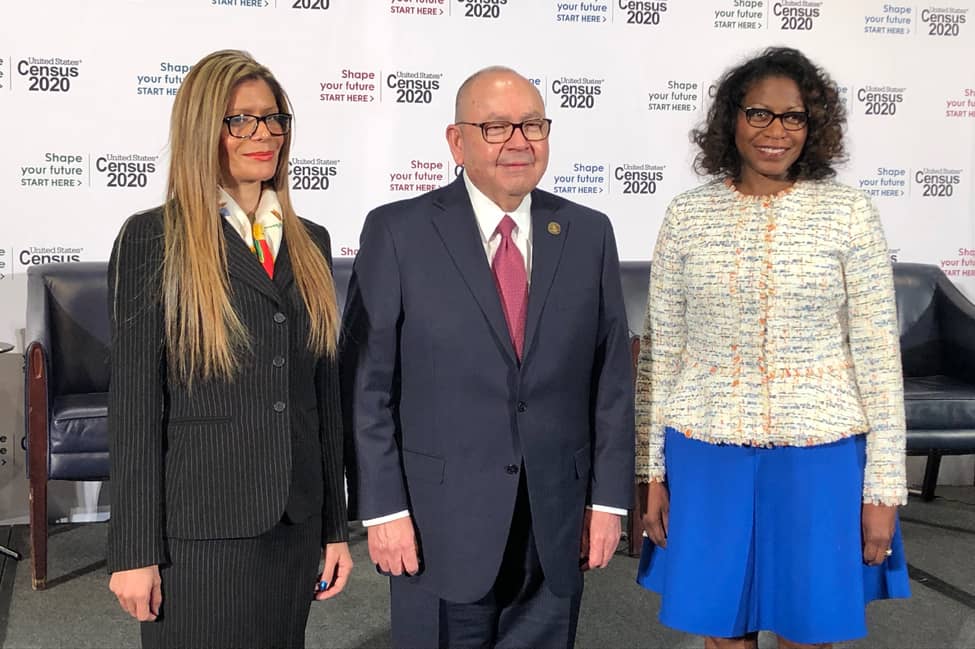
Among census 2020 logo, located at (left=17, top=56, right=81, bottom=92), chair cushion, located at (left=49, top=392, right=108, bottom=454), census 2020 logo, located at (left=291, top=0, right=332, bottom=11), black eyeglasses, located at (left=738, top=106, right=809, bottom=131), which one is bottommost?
chair cushion, located at (left=49, top=392, right=108, bottom=454)

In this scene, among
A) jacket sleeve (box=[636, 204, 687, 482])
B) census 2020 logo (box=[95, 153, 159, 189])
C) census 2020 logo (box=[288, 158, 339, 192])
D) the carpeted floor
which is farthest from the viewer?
census 2020 logo (box=[288, 158, 339, 192])

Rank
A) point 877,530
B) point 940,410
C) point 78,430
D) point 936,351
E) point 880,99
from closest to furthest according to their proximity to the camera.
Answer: point 877,530
point 78,430
point 940,410
point 936,351
point 880,99

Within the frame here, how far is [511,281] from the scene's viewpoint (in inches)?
78.7

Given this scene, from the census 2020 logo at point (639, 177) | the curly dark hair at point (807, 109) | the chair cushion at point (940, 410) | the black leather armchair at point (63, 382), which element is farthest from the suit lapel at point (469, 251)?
the census 2020 logo at point (639, 177)

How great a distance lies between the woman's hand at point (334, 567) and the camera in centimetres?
203

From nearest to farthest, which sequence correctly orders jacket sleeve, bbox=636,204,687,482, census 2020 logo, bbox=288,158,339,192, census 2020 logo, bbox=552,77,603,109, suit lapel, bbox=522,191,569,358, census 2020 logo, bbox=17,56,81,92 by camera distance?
suit lapel, bbox=522,191,569,358
jacket sleeve, bbox=636,204,687,482
census 2020 logo, bbox=17,56,81,92
census 2020 logo, bbox=288,158,339,192
census 2020 logo, bbox=552,77,603,109

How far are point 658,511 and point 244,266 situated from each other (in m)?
1.10

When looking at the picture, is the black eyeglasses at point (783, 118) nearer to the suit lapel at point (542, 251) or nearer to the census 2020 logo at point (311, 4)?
the suit lapel at point (542, 251)

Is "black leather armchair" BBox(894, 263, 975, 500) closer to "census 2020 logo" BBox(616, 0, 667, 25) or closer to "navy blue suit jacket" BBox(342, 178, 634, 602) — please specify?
"census 2020 logo" BBox(616, 0, 667, 25)

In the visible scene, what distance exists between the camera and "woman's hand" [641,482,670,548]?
234cm

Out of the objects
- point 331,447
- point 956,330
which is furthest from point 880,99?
point 331,447

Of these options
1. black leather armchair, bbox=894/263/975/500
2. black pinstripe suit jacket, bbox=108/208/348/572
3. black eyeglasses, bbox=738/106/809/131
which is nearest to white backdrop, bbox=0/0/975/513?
black leather armchair, bbox=894/263/975/500

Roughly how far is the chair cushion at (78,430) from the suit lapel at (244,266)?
242 cm

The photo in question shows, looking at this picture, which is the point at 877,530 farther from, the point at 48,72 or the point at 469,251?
the point at 48,72
